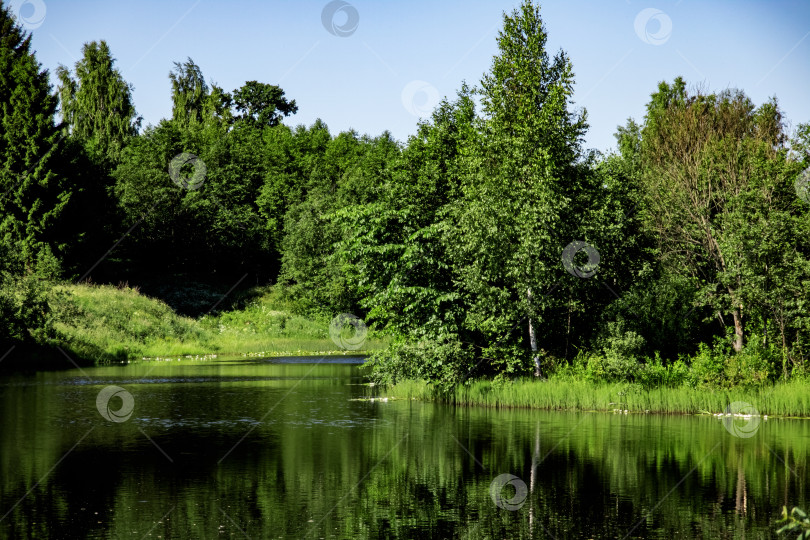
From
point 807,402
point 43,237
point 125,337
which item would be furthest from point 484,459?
point 43,237

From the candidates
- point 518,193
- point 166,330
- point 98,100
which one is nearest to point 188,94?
point 98,100

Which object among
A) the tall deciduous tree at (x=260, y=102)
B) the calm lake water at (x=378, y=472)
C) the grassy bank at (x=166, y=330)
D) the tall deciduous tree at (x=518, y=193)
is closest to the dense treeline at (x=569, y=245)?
the tall deciduous tree at (x=518, y=193)

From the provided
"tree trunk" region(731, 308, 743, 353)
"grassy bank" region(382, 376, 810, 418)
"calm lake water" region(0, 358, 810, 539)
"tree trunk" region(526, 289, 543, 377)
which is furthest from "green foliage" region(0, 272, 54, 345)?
"tree trunk" region(731, 308, 743, 353)

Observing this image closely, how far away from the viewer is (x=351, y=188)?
104 meters

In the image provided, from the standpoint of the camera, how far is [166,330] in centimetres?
7069

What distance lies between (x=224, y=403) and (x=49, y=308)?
25.7 metres

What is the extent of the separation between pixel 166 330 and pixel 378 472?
5156cm

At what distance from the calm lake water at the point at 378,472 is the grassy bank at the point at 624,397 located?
111 centimetres

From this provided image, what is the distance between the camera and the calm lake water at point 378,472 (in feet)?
57.0

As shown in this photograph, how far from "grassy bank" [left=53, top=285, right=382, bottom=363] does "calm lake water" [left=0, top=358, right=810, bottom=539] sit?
24.5 metres

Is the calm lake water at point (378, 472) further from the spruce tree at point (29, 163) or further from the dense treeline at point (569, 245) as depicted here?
the spruce tree at point (29, 163)

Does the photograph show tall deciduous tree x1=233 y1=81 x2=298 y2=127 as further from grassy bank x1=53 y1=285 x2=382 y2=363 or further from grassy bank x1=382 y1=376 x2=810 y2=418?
grassy bank x1=382 y1=376 x2=810 y2=418

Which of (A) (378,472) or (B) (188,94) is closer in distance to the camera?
(A) (378,472)

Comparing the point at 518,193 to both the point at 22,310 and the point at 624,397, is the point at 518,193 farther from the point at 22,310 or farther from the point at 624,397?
the point at 22,310
